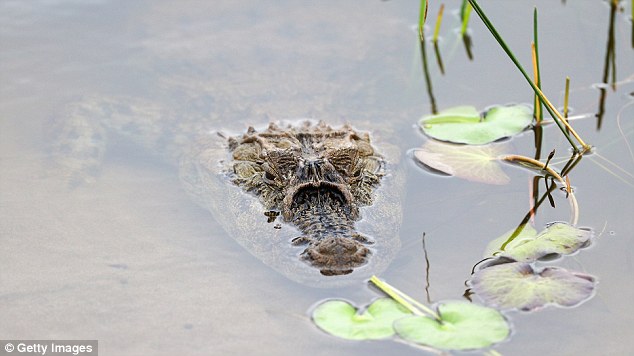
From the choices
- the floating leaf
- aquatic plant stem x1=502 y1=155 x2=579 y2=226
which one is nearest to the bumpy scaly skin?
the floating leaf

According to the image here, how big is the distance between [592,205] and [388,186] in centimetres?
146

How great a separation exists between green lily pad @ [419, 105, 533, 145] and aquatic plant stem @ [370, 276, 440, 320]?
6.95 feet

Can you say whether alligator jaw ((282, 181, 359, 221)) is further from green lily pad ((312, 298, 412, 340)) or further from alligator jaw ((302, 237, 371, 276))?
green lily pad ((312, 298, 412, 340))

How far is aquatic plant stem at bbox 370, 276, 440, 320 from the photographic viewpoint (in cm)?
417

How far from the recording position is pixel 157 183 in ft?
19.9

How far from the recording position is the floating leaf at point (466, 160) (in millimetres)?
5711

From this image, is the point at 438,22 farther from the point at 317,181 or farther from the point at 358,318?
the point at 358,318

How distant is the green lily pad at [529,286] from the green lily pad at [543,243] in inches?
7.3

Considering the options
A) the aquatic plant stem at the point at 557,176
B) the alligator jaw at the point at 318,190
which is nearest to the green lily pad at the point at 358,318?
the alligator jaw at the point at 318,190

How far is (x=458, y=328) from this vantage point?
13.1ft

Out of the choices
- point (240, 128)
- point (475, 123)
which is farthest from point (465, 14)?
point (240, 128)

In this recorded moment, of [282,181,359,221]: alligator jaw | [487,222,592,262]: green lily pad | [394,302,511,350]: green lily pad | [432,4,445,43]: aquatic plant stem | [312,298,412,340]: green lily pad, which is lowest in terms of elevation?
[394,302,511,350]: green lily pad

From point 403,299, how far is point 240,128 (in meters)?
2.94

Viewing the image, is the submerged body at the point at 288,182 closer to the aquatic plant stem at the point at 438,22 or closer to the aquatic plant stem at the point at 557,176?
the aquatic plant stem at the point at 557,176
